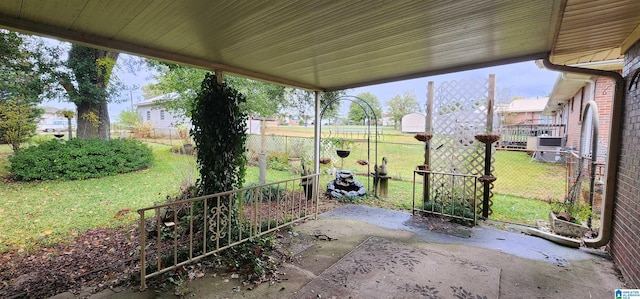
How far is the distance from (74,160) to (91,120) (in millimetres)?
1459

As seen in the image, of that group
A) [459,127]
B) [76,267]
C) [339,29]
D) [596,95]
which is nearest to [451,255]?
[459,127]

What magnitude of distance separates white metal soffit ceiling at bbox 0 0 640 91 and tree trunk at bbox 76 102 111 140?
664cm

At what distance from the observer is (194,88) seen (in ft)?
22.0

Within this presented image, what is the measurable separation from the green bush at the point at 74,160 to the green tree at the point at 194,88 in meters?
1.84

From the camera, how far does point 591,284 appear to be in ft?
7.79

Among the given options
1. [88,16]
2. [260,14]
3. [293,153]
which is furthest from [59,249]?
[293,153]

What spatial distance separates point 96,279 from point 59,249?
1.30 meters

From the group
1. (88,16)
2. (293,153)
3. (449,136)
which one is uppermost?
(88,16)

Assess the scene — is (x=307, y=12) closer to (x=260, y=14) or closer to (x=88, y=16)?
(x=260, y=14)

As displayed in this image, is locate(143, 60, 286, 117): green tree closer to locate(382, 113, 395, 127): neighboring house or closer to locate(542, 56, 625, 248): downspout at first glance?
locate(542, 56, 625, 248): downspout

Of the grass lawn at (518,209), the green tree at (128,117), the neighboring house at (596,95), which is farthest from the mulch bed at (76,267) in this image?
the green tree at (128,117)

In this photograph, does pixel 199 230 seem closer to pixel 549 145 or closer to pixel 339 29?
pixel 339 29

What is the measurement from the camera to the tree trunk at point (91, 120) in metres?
7.54

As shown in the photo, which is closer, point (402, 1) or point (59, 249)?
point (402, 1)
